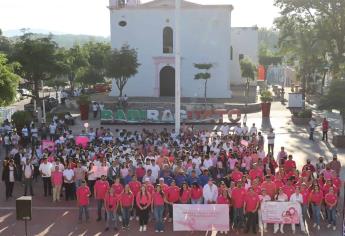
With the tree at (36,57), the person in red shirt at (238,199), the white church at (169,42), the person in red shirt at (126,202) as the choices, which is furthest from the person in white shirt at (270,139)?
the white church at (169,42)

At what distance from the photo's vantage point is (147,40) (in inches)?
1762

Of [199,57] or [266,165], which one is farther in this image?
[199,57]

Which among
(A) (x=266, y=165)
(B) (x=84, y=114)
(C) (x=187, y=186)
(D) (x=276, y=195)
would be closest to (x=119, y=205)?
(C) (x=187, y=186)

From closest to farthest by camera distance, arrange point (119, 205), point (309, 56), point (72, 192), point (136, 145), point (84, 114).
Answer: point (119, 205) < point (72, 192) < point (136, 145) < point (84, 114) < point (309, 56)

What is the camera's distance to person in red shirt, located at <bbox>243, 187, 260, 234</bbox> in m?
13.0

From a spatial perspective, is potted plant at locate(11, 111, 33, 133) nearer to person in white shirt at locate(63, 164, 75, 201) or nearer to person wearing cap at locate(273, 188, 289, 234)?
person in white shirt at locate(63, 164, 75, 201)

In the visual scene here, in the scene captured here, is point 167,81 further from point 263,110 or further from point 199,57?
point 263,110

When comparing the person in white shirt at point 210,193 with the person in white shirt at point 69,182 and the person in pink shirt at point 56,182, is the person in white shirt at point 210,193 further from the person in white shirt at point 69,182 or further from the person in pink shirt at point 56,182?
the person in pink shirt at point 56,182

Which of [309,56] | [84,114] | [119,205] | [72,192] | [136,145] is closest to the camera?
[119,205]

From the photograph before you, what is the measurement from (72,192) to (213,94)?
97.8 feet

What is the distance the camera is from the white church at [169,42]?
145 ft

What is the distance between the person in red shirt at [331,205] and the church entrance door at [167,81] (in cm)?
3175

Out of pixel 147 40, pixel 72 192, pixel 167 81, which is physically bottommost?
pixel 72 192

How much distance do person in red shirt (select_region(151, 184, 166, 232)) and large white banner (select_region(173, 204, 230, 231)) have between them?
1.35 ft
